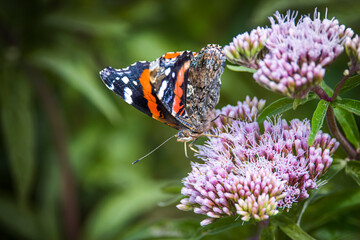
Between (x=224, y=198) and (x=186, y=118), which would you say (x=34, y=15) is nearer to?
(x=186, y=118)

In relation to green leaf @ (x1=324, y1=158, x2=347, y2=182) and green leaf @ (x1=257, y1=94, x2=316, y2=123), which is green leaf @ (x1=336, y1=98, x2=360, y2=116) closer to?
green leaf @ (x1=257, y1=94, x2=316, y2=123)

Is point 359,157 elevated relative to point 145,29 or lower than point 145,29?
lower

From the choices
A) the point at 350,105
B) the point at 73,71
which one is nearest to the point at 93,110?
the point at 73,71

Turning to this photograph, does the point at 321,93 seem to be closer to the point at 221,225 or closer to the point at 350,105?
the point at 350,105

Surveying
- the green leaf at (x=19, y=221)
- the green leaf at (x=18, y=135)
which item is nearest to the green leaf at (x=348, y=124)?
the green leaf at (x=18, y=135)

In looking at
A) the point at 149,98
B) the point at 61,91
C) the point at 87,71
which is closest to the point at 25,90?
the point at 87,71
